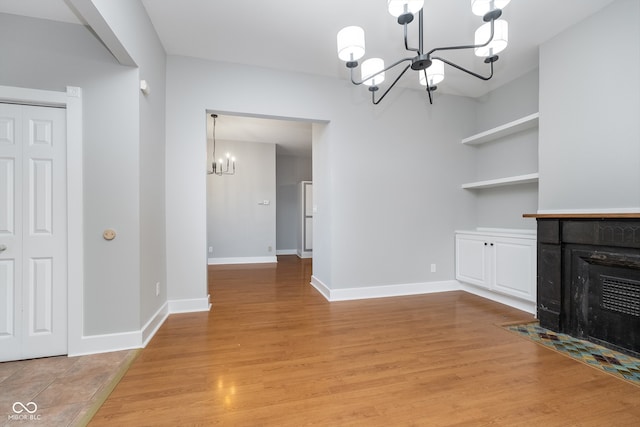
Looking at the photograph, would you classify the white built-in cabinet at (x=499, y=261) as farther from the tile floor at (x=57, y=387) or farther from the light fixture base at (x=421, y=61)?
the tile floor at (x=57, y=387)

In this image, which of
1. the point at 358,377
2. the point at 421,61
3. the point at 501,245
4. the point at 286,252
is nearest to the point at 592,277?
the point at 501,245

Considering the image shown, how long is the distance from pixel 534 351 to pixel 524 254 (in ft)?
3.98

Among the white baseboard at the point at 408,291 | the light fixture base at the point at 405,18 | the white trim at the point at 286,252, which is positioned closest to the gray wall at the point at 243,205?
the white trim at the point at 286,252

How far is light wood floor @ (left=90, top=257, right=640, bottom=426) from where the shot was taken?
149 centimetres

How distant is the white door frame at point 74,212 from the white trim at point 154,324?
43 cm

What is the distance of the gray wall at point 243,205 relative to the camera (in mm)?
6430

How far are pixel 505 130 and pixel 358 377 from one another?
11.4 ft

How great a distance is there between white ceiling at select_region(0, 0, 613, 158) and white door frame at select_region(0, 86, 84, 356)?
0.65 m

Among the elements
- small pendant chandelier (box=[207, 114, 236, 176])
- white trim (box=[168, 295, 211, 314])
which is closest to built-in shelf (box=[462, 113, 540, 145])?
white trim (box=[168, 295, 211, 314])

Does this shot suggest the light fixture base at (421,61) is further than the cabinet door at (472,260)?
No

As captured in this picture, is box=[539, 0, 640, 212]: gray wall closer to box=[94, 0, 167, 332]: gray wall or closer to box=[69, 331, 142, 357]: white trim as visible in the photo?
box=[94, 0, 167, 332]: gray wall

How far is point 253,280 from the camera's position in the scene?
Result: 15.4 ft

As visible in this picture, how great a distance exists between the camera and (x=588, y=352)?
217cm

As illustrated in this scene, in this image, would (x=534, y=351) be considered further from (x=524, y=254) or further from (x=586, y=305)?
(x=524, y=254)
